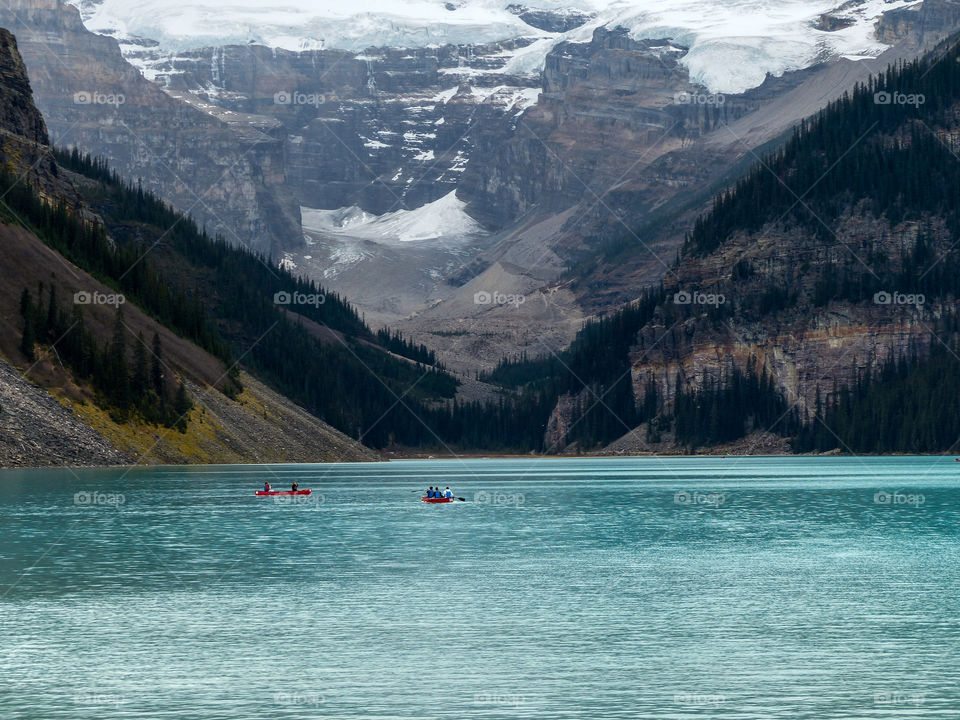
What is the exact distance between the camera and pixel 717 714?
1984 inches

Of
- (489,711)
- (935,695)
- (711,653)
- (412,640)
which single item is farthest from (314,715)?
(935,695)

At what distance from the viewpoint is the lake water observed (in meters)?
53.2

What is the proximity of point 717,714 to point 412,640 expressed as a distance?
1772cm

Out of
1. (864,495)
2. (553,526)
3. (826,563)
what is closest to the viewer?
(826,563)

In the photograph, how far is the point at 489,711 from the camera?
168 ft

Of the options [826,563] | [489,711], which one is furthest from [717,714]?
[826,563]

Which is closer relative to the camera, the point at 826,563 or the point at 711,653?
the point at 711,653

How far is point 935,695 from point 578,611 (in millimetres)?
22438

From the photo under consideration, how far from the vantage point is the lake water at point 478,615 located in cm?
5319

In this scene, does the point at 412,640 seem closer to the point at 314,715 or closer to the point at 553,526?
the point at 314,715

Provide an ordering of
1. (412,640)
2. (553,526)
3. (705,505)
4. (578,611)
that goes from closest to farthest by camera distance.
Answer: (412,640), (578,611), (553,526), (705,505)

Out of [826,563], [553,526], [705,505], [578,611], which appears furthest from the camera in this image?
[705,505]

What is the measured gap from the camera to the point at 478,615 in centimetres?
7069

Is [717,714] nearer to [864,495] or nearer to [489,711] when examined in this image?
[489,711]
